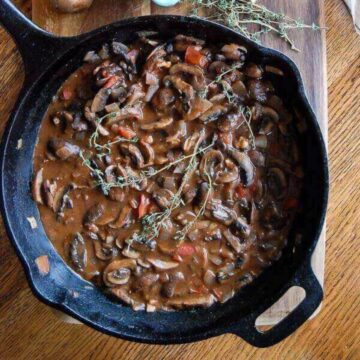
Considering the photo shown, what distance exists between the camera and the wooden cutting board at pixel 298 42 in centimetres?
284

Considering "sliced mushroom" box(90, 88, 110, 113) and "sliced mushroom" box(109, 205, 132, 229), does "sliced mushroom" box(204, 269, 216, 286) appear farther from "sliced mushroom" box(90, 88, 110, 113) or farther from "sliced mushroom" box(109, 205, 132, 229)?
"sliced mushroom" box(90, 88, 110, 113)

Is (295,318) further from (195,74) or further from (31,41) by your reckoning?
(31,41)

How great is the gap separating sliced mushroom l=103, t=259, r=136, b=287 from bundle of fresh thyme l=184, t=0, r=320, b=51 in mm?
1111

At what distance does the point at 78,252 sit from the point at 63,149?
45 centimetres

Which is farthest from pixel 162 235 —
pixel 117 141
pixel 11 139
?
pixel 11 139

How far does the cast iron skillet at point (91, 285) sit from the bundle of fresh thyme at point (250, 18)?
16cm

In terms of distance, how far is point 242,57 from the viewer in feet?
8.77

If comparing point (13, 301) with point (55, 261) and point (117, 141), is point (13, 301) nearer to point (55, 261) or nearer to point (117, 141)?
point (55, 261)

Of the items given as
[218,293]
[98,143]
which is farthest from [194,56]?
[218,293]

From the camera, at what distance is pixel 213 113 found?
2662mm

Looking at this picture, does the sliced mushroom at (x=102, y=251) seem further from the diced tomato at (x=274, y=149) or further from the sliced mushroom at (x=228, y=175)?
the diced tomato at (x=274, y=149)

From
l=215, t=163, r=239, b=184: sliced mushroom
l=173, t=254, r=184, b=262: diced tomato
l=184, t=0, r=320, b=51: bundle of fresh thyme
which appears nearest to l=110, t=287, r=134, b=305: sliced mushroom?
l=173, t=254, r=184, b=262: diced tomato

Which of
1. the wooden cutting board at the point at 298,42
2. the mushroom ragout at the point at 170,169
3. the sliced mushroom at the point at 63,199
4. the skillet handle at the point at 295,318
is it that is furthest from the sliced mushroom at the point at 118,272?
the wooden cutting board at the point at 298,42

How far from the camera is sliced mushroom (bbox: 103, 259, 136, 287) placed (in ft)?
9.00
